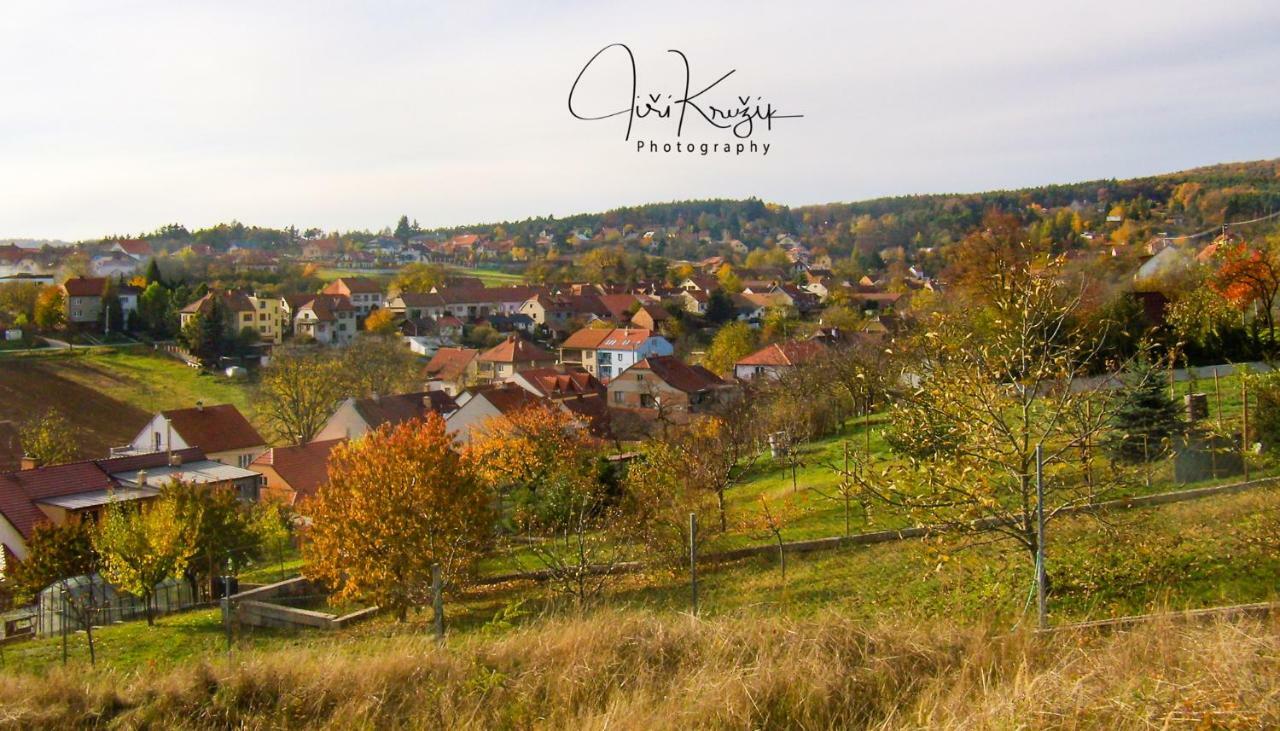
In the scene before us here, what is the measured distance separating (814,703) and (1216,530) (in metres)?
6.95

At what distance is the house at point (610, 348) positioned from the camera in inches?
2063

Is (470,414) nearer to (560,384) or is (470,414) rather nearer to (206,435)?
(206,435)

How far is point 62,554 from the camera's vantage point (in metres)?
15.6

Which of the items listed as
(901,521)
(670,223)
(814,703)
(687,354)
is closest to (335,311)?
(687,354)

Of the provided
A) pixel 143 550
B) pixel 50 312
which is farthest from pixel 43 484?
pixel 50 312

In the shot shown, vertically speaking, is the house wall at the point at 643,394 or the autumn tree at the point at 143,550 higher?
the autumn tree at the point at 143,550

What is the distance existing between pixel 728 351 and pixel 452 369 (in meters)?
13.4

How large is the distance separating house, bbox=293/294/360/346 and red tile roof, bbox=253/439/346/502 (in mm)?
35040

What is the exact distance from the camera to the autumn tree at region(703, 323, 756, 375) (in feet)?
153

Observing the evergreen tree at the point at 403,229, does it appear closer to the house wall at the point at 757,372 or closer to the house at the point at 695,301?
the house at the point at 695,301

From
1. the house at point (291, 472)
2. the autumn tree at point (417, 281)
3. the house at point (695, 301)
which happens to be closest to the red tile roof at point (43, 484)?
the house at point (291, 472)

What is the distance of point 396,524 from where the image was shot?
41.1 ft

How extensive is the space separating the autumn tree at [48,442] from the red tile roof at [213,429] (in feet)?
10.1

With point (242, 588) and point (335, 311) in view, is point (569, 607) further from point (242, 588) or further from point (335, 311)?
point (335, 311)
